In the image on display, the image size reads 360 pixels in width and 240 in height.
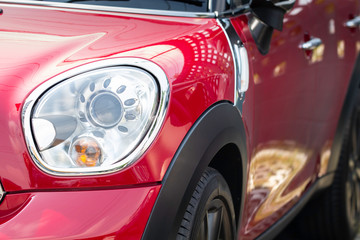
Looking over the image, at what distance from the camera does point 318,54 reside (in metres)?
3.39

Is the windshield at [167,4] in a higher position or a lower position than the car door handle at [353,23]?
higher

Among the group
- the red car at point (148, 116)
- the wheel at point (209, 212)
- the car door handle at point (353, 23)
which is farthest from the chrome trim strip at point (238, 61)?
the car door handle at point (353, 23)

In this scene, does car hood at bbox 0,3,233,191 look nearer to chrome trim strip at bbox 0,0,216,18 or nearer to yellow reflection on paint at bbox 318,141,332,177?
chrome trim strip at bbox 0,0,216,18

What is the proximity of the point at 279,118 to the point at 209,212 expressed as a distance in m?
0.74

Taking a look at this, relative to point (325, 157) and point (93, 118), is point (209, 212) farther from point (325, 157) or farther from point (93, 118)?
point (325, 157)

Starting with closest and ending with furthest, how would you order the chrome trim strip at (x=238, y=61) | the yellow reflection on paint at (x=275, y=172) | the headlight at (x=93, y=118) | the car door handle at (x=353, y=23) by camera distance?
the headlight at (x=93, y=118) → the chrome trim strip at (x=238, y=61) → the yellow reflection on paint at (x=275, y=172) → the car door handle at (x=353, y=23)

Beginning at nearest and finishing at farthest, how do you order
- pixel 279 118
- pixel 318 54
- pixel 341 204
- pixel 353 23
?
1. pixel 279 118
2. pixel 318 54
3. pixel 353 23
4. pixel 341 204

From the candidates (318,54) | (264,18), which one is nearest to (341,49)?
(318,54)

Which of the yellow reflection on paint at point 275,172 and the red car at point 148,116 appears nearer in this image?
the red car at point 148,116

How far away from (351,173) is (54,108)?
8.11 feet

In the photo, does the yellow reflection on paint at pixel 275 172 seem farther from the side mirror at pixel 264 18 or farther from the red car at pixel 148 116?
the side mirror at pixel 264 18

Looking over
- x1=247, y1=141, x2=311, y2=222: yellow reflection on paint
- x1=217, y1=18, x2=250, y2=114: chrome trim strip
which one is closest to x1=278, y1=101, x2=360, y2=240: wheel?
x1=247, y1=141, x2=311, y2=222: yellow reflection on paint

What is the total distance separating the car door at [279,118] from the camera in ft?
9.21

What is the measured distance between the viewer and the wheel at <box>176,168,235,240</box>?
224 cm
